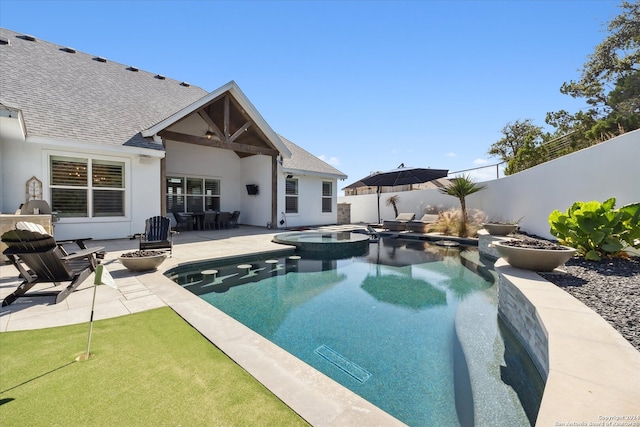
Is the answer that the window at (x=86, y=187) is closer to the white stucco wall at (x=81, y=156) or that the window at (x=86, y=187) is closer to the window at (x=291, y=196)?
the white stucco wall at (x=81, y=156)

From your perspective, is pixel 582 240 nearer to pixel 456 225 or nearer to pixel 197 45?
pixel 456 225

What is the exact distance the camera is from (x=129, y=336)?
294cm

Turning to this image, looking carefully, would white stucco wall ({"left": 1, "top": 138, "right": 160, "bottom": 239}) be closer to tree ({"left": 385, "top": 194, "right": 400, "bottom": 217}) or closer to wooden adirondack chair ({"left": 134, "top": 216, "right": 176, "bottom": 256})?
wooden adirondack chair ({"left": 134, "top": 216, "right": 176, "bottom": 256})

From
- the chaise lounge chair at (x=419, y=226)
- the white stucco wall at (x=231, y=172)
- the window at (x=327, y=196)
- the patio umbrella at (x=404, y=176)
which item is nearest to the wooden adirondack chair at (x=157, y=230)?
the white stucco wall at (x=231, y=172)

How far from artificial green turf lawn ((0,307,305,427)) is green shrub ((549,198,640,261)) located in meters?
5.67

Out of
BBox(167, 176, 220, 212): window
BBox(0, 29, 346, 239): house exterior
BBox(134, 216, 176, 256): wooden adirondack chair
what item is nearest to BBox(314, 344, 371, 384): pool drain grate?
BBox(134, 216, 176, 256): wooden adirondack chair

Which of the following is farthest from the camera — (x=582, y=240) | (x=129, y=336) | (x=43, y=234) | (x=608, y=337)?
(x=582, y=240)

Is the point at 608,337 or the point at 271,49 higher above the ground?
the point at 271,49

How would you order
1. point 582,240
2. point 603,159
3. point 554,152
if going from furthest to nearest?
point 554,152, point 603,159, point 582,240

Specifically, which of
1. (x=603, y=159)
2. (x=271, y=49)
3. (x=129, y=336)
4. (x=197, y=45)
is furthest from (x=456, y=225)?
(x=197, y=45)

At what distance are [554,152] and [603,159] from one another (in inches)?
441

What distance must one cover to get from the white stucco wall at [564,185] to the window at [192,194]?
42.8ft

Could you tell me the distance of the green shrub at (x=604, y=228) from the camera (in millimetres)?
4586

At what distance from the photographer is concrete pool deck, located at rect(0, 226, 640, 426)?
5.53 feet
